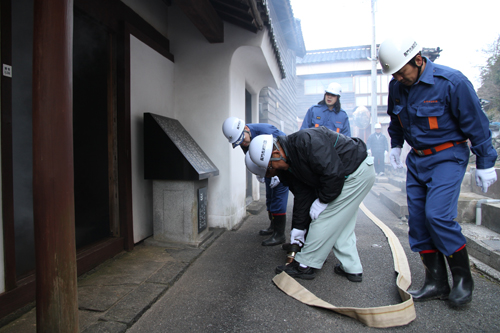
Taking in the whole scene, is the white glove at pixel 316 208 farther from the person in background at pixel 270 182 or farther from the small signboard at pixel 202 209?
the small signboard at pixel 202 209

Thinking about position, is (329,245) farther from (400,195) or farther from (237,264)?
(400,195)

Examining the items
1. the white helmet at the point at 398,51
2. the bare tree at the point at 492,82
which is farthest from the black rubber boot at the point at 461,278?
the bare tree at the point at 492,82

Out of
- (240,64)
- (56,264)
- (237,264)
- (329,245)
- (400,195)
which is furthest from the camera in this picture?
(400,195)

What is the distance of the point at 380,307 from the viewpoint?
2084 mm

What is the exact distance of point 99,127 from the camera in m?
3.53

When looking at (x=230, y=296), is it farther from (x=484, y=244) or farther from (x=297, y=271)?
A: (x=484, y=244)

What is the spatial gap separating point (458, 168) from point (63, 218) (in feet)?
8.59

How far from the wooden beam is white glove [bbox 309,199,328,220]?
2571mm

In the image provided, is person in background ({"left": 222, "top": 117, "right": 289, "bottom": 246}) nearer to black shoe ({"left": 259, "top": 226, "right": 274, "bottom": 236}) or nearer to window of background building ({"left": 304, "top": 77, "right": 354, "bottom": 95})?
black shoe ({"left": 259, "top": 226, "right": 274, "bottom": 236})

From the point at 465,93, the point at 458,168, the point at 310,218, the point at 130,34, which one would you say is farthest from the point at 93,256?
the point at 465,93

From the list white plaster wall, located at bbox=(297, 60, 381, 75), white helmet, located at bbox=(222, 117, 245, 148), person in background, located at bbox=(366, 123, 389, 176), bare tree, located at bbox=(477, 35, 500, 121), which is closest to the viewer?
white helmet, located at bbox=(222, 117, 245, 148)

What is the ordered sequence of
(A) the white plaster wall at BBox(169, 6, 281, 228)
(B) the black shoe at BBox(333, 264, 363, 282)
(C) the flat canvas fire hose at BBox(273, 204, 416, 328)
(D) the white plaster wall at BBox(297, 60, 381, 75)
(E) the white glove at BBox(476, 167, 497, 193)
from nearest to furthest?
(C) the flat canvas fire hose at BBox(273, 204, 416, 328) → (E) the white glove at BBox(476, 167, 497, 193) → (B) the black shoe at BBox(333, 264, 363, 282) → (A) the white plaster wall at BBox(169, 6, 281, 228) → (D) the white plaster wall at BBox(297, 60, 381, 75)

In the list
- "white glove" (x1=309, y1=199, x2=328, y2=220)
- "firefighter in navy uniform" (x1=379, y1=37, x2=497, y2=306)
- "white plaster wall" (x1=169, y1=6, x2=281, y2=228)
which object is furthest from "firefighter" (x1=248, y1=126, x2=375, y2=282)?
"white plaster wall" (x1=169, y1=6, x2=281, y2=228)

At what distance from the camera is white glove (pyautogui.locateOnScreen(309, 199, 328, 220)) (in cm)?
268
